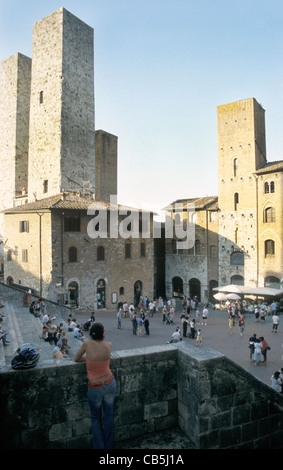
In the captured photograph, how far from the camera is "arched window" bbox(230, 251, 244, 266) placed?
3046cm

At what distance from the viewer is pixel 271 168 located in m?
28.5

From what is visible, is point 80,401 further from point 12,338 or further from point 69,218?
point 69,218

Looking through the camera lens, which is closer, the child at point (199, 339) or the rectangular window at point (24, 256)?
the child at point (199, 339)

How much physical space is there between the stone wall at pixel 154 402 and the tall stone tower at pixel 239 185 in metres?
26.2

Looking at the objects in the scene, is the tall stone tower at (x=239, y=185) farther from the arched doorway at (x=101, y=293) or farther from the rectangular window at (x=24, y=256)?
the rectangular window at (x=24, y=256)

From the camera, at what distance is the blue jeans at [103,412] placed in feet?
12.1

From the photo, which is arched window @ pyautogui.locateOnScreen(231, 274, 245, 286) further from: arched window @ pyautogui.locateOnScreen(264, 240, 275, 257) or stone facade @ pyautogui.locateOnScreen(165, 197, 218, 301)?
arched window @ pyautogui.locateOnScreen(264, 240, 275, 257)

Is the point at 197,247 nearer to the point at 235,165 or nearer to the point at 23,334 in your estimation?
the point at 235,165

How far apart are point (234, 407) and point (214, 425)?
0.39 metres

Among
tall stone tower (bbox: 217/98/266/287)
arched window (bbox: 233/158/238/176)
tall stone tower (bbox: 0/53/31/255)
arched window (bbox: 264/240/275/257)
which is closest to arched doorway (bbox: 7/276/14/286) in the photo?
tall stone tower (bbox: 0/53/31/255)

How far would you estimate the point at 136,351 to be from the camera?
14.5 feet

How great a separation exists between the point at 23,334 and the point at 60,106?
22432 millimetres

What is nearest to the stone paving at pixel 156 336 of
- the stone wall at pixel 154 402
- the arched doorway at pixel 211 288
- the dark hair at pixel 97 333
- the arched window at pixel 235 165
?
the stone wall at pixel 154 402

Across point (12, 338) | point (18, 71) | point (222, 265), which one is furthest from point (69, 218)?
point (18, 71)
